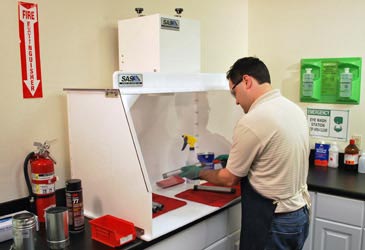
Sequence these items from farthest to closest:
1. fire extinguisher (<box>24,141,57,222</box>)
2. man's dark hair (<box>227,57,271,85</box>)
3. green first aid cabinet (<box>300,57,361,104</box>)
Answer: green first aid cabinet (<box>300,57,361,104</box>) → man's dark hair (<box>227,57,271,85</box>) → fire extinguisher (<box>24,141,57,222</box>)

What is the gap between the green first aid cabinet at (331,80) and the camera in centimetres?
252

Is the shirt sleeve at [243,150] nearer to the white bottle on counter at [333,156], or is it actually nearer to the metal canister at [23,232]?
the metal canister at [23,232]

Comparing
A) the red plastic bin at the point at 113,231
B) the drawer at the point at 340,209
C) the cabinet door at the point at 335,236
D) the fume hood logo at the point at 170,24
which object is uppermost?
the fume hood logo at the point at 170,24

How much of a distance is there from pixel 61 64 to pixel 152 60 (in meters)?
0.45

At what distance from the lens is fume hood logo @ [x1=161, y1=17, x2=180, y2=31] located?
1.82 metres

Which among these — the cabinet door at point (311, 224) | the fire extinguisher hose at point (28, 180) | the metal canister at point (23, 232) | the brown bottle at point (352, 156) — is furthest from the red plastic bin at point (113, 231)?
the brown bottle at point (352, 156)

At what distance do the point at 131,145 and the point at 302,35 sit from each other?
1.85 m

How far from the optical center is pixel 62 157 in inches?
73.1

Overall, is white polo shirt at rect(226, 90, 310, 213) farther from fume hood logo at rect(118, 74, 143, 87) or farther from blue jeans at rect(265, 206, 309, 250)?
fume hood logo at rect(118, 74, 143, 87)

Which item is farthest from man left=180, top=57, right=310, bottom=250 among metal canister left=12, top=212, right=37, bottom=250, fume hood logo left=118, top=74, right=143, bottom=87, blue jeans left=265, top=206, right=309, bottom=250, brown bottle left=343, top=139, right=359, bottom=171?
brown bottle left=343, top=139, right=359, bottom=171

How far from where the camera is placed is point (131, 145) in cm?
151

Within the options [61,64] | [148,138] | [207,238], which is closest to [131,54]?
[61,64]

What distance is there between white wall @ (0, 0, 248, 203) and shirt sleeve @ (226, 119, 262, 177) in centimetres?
83

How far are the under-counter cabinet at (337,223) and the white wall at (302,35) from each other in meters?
0.61
